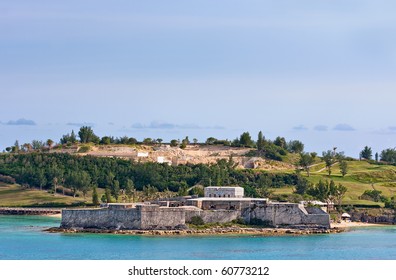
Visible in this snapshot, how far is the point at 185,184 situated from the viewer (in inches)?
5492

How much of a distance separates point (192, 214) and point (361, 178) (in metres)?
60.1

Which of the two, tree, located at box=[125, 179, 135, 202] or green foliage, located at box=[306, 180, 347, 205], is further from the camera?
tree, located at box=[125, 179, 135, 202]

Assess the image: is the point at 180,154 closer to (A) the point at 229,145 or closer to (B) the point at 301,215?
(A) the point at 229,145

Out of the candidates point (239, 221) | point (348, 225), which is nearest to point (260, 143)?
point (348, 225)

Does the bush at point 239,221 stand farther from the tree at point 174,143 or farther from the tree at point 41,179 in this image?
the tree at point 174,143

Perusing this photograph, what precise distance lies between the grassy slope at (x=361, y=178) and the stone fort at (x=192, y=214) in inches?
1200

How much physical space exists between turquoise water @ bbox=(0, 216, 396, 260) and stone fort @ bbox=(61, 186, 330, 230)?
3.08 meters

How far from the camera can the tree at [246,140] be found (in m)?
176

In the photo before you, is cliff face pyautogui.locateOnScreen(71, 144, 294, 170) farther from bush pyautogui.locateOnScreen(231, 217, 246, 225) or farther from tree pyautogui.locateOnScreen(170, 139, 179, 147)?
bush pyautogui.locateOnScreen(231, 217, 246, 225)

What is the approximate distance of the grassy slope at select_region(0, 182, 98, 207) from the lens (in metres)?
142

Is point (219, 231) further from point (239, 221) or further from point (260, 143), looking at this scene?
point (260, 143)

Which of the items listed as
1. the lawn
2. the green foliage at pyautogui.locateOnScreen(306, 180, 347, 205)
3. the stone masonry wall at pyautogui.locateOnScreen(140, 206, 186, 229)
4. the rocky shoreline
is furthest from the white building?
the lawn

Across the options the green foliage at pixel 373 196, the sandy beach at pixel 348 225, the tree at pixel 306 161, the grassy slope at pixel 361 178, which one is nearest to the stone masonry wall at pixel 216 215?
the sandy beach at pixel 348 225

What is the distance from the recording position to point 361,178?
154375 mm
